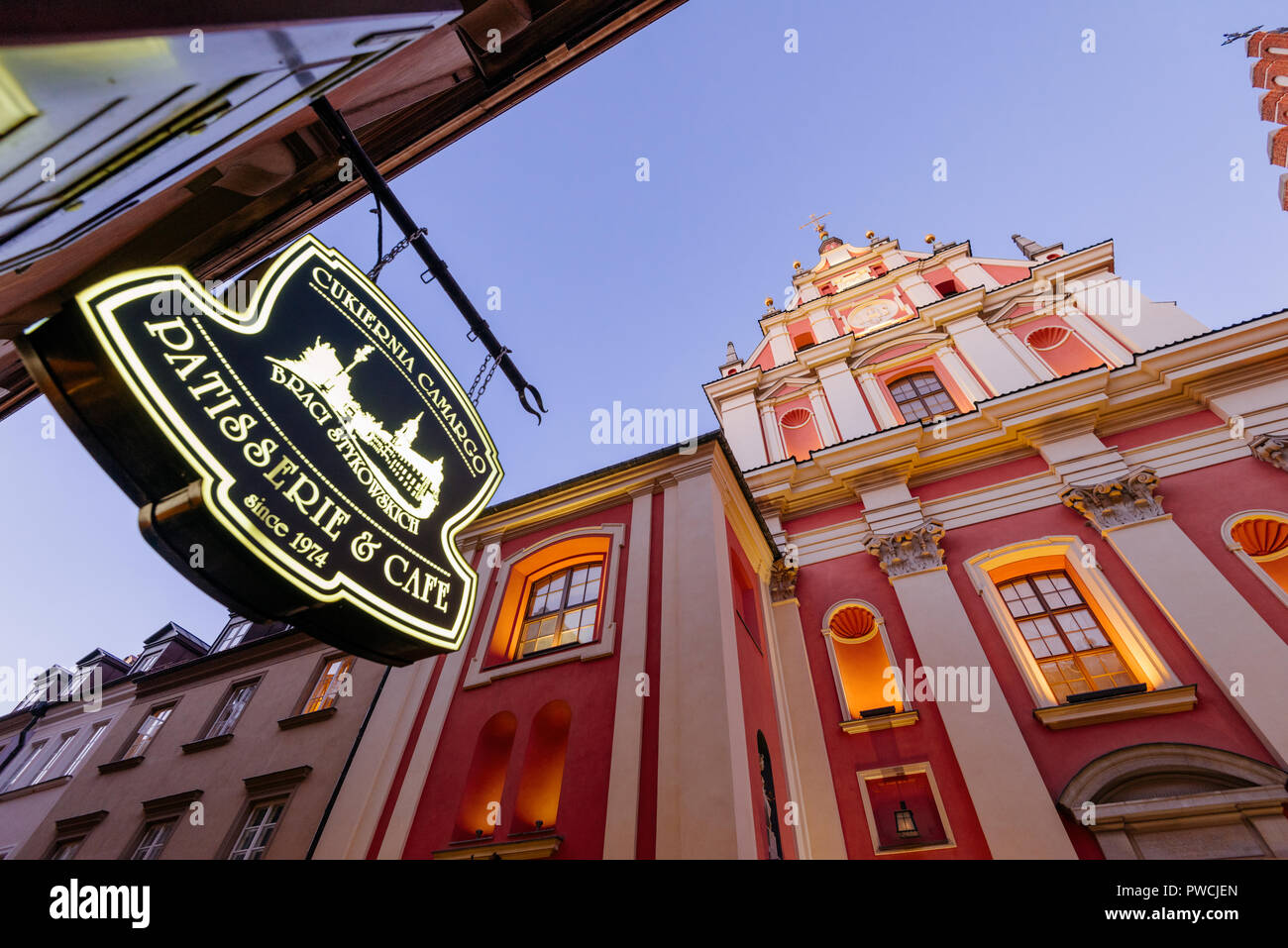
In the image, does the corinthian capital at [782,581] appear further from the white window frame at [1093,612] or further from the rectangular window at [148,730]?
the rectangular window at [148,730]

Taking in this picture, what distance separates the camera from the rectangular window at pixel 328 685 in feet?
38.0

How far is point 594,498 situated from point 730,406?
880cm

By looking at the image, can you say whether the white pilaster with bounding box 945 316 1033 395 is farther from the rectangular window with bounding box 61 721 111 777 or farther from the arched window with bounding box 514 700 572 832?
the rectangular window with bounding box 61 721 111 777

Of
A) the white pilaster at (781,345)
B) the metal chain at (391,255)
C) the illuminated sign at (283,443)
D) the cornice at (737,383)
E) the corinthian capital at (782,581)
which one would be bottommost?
the illuminated sign at (283,443)

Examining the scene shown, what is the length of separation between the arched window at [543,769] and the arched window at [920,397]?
11.7 metres

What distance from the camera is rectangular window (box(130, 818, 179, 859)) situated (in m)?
10.7

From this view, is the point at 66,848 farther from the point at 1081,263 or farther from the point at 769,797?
the point at 1081,263

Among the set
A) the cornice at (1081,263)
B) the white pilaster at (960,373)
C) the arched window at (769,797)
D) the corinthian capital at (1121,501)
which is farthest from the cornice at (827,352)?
the arched window at (769,797)

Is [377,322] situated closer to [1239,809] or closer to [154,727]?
[1239,809]

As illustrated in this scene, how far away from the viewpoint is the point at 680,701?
21.8 feet

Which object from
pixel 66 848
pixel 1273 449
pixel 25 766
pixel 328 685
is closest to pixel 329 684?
pixel 328 685

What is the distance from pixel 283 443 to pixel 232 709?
44.9 feet

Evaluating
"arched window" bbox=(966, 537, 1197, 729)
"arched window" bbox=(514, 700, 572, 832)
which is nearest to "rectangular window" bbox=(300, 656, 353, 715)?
"arched window" bbox=(514, 700, 572, 832)

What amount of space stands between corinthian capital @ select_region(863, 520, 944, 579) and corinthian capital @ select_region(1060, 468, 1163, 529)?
2490mm
